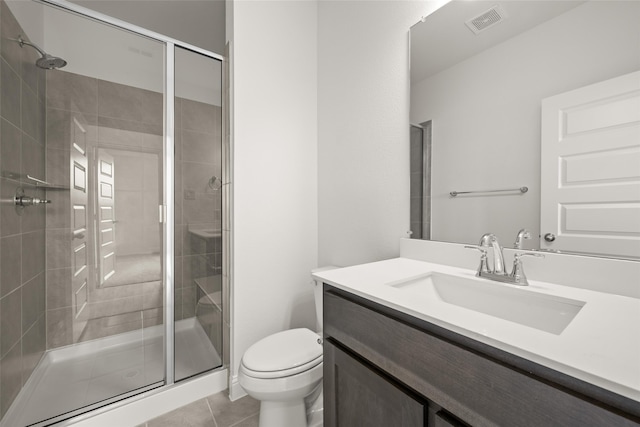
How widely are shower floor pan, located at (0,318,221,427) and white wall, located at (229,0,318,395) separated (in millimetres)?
319

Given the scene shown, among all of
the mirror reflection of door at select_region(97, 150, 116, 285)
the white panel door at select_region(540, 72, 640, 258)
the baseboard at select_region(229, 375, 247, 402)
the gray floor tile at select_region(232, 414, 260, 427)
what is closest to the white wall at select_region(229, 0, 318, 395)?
the baseboard at select_region(229, 375, 247, 402)

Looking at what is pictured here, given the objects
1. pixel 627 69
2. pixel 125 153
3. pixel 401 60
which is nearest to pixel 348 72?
pixel 401 60

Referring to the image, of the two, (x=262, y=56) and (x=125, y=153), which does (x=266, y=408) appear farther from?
(x=262, y=56)

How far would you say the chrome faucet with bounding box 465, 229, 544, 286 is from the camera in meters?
0.92

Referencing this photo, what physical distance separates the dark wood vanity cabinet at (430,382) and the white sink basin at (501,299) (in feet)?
0.52

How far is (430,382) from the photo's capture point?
2.10 ft

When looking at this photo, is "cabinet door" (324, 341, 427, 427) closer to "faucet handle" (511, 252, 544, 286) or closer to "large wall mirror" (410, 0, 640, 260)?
"faucet handle" (511, 252, 544, 286)

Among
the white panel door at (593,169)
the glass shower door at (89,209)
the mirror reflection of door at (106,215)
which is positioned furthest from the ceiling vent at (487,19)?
the mirror reflection of door at (106,215)

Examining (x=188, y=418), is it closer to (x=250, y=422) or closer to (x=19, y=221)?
(x=250, y=422)

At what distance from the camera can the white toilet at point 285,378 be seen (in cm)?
115

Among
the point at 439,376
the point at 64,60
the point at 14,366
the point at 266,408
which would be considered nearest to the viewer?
the point at 439,376

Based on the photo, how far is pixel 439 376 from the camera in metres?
0.62

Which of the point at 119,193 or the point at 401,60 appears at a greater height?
the point at 401,60

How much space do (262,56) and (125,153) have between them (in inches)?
40.4
